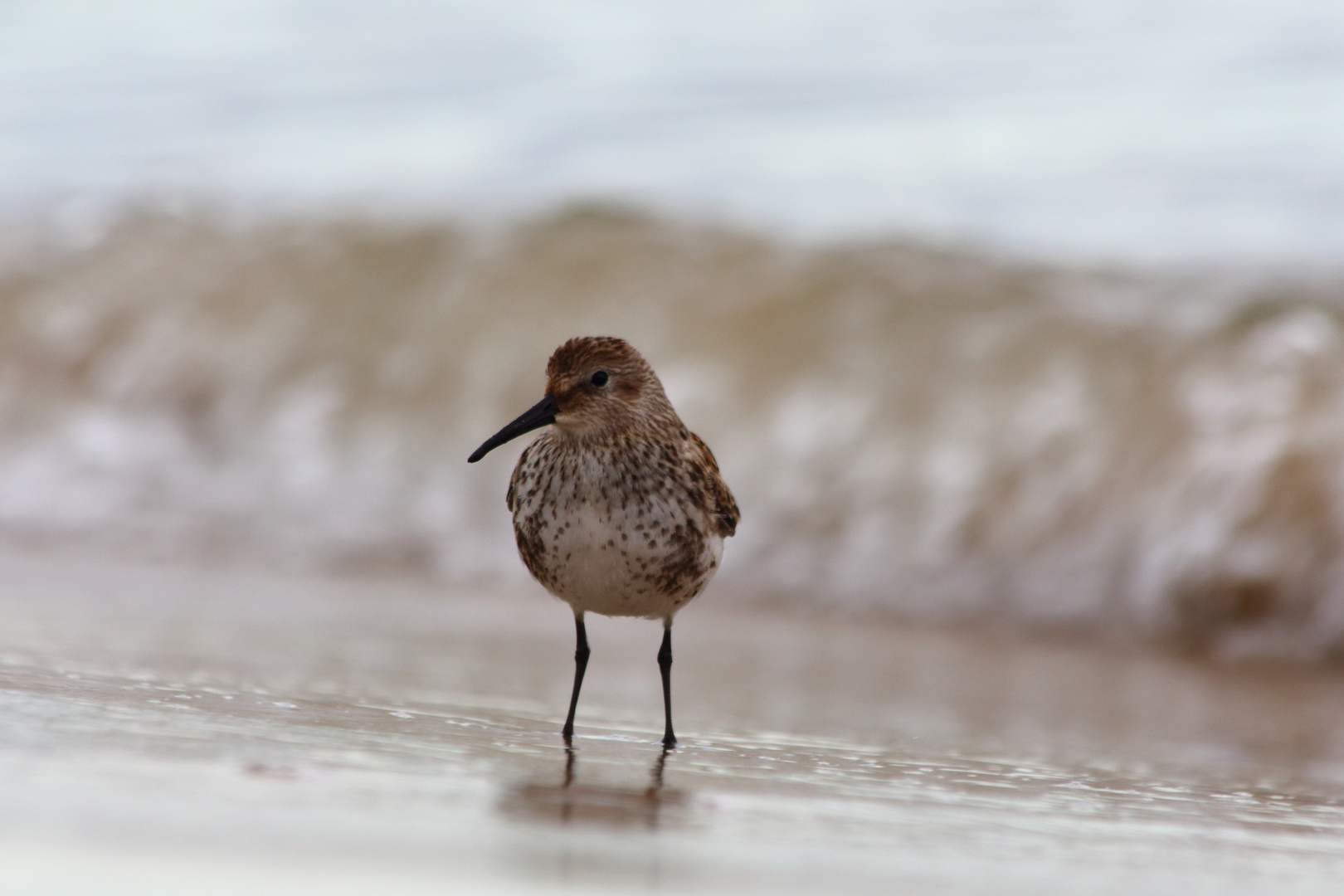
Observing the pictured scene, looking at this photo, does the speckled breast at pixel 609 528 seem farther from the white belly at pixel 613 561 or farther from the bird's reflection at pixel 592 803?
the bird's reflection at pixel 592 803

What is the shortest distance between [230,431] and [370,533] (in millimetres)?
1183

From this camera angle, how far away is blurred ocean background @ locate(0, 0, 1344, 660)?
24.5 feet

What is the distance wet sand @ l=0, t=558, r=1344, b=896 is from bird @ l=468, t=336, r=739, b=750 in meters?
0.33

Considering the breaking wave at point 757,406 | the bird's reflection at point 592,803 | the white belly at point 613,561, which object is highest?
the breaking wave at point 757,406

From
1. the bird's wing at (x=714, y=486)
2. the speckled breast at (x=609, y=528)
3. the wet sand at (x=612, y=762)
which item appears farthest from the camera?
the bird's wing at (x=714, y=486)

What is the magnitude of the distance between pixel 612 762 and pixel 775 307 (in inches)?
235

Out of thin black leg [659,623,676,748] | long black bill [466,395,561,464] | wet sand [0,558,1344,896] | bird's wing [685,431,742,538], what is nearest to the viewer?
wet sand [0,558,1344,896]

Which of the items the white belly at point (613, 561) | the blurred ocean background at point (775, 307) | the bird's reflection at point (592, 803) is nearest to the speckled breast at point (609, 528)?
the white belly at point (613, 561)

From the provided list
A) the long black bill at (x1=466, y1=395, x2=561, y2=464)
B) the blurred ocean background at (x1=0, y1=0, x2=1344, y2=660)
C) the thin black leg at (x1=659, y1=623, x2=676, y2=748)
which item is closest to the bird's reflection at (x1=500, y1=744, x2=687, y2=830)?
the thin black leg at (x1=659, y1=623, x2=676, y2=748)

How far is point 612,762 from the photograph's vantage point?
350cm

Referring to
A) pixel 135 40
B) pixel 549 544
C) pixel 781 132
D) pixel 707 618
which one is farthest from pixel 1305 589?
pixel 135 40

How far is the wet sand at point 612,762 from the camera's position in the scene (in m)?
2.46

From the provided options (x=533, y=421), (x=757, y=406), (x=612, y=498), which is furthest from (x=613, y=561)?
(x=757, y=406)

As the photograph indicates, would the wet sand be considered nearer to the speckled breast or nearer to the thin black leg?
the thin black leg
